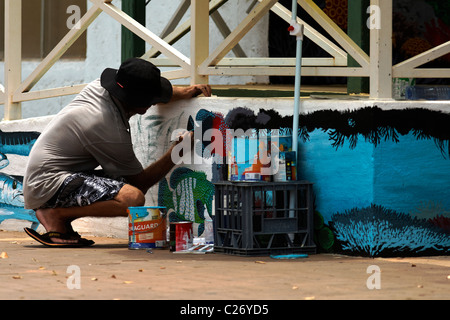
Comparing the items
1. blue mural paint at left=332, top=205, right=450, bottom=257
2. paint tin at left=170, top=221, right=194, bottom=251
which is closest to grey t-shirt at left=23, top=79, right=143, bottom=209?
paint tin at left=170, top=221, right=194, bottom=251

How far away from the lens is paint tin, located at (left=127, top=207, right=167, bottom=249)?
7.48 meters

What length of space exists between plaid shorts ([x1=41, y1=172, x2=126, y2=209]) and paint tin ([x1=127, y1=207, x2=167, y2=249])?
0.26 meters

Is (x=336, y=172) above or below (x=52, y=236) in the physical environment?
above

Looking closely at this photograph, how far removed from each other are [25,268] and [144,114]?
241cm

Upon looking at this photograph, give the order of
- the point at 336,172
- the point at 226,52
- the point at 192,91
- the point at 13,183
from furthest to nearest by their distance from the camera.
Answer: the point at 13,183 < the point at 192,91 < the point at 226,52 < the point at 336,172

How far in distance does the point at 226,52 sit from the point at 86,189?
61.6 inches

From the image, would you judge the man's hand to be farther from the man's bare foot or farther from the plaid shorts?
the man's bare foot

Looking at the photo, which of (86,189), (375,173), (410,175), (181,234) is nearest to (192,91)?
(86,189)

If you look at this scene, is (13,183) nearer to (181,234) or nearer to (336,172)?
(181,234)

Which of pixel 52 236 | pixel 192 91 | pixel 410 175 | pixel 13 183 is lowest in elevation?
pixel 52 236

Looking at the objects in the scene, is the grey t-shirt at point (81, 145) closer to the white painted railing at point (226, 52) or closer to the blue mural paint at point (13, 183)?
the white painted railing at point (226, 52)

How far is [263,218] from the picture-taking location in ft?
23.1

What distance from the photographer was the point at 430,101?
23.6 ft

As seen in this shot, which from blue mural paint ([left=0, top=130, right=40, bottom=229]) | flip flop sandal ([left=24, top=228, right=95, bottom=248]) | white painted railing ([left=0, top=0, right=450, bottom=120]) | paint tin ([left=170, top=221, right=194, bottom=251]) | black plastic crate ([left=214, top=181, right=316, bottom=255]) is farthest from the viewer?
blue mural paint ([left=0, top=130, right=40, bottom=229])
